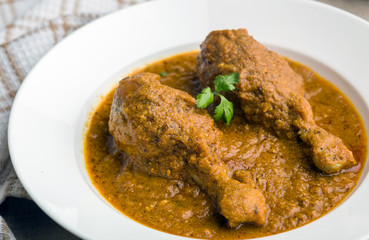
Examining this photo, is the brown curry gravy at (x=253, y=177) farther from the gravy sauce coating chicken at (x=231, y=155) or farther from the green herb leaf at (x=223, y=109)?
the green herb leaf at (x=223, y=109)

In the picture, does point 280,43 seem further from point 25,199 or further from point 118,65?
point 25,199

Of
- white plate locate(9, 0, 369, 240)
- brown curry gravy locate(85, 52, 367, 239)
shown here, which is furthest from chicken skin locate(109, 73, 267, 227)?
white plate locate(9, 0, 369, 240)

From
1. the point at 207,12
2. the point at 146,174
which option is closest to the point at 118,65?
the point at 207,12

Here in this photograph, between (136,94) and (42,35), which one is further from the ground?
(136,94)

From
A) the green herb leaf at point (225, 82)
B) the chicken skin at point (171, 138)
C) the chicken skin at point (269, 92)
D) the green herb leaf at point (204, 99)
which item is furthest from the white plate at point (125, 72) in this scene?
the green herb leaf at point (225, 82)

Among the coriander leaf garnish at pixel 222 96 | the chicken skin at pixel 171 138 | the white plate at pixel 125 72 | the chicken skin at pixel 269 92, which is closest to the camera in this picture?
the white plate at pixel 125 72

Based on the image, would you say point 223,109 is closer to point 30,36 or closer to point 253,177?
point 253,177

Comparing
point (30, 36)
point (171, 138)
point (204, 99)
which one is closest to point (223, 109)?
point (204, 99)
